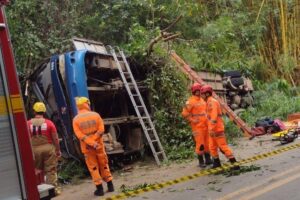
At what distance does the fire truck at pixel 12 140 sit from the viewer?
3486 mm

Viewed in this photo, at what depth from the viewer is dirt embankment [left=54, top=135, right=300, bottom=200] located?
27.3 feet

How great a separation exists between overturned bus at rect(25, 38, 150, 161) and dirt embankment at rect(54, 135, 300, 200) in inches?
20.5

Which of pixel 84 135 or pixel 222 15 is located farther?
pixel 222 15

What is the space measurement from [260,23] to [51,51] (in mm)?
8538

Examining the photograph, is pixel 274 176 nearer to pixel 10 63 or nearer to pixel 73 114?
pixel 73 114

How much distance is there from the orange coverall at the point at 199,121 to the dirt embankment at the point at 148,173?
0.41m

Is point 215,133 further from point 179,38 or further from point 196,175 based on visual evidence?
point 179,38

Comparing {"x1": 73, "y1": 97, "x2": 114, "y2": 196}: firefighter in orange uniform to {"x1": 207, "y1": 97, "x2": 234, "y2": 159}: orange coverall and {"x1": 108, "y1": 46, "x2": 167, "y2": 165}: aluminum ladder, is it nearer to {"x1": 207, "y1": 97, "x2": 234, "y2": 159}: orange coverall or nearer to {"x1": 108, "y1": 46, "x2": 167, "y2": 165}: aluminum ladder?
{"x1": 207, "y1": 97, "x2": 234, "y2": 159}: orange coverall

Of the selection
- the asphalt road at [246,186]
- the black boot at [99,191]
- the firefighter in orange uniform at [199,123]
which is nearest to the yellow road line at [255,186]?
the asphalt road at [246,186]

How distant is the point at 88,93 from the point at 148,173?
1.93 metres

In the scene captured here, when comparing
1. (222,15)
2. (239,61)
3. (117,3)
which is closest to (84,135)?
(117,3)

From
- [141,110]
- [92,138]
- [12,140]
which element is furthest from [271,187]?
[12,140]

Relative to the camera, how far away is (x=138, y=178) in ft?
29.2

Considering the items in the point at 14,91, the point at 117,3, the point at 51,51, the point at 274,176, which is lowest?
the point at 274,176
